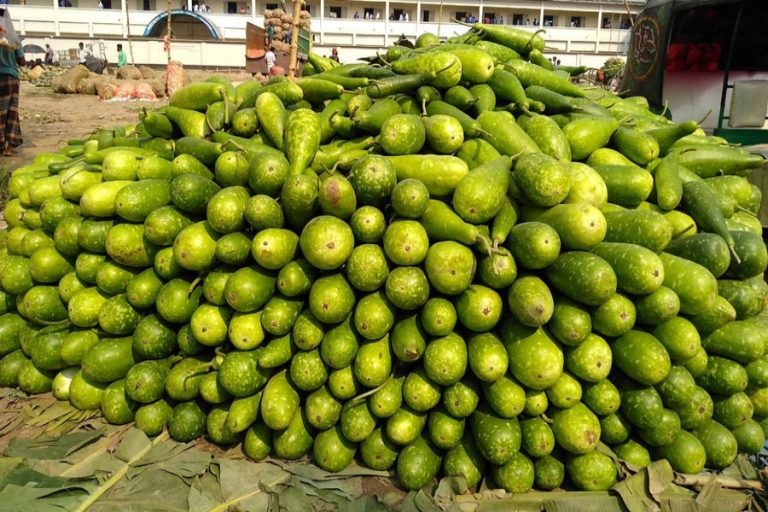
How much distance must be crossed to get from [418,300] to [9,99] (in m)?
11.8

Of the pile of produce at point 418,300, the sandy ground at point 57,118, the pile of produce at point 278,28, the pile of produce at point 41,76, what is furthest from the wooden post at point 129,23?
the pile of produce at point 418,300

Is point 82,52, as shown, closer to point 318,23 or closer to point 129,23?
point 129,23

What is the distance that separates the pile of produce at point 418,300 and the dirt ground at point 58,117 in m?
8.74

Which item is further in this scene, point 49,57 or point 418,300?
point 49,57

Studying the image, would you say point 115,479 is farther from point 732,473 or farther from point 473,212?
point 732,473

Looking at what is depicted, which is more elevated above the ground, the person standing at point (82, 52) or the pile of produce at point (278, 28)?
the pile of produce at point (278, 28)

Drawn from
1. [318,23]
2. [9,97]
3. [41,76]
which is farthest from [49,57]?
[9,97]

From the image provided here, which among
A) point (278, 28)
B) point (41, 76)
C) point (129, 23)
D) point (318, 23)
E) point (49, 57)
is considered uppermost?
point (318, 23)

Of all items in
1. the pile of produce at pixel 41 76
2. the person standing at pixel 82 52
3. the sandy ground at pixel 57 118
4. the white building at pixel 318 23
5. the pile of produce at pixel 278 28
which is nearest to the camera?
the sandy ground at pixel 57 118

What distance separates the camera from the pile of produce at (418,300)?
2684mm

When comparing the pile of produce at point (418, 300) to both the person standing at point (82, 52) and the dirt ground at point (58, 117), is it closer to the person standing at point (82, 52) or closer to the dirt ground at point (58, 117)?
the dirt ground at point (58, 117)

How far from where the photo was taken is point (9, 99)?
10789 millimetres

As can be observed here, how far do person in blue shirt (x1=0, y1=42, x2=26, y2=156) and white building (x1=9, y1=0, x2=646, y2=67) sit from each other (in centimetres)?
2919

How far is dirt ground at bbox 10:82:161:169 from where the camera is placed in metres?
12.1
